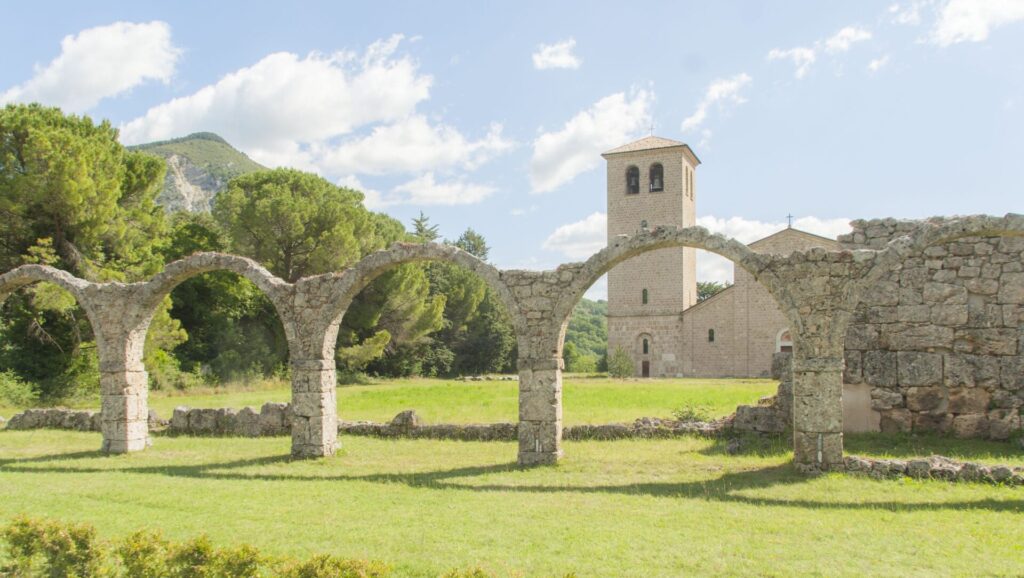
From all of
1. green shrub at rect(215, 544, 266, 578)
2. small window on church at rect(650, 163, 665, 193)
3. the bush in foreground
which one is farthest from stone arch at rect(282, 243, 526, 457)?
small window on church at rect(650, 163, 665, 193)

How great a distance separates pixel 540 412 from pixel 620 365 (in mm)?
27249

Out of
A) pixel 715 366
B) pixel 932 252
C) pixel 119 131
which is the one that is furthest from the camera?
pixel 715 366

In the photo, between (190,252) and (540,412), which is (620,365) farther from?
(540,412)

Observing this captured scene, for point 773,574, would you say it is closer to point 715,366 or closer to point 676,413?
point 676,413

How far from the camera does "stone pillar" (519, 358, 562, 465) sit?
430 inches

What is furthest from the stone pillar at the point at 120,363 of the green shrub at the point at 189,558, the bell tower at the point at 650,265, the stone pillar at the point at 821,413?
the bell tower at the point at 650,265

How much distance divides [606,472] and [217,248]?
24.6 meters

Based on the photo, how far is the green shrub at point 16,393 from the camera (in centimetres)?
1989

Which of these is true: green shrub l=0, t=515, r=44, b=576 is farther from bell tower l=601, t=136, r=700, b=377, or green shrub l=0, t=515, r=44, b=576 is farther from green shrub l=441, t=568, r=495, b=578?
bell tower l=601, t=136, r=700, b=377

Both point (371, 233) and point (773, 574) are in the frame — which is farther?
point (371, 233)

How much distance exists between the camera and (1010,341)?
11.6m

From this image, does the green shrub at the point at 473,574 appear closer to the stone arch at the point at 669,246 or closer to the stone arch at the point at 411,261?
the stone arch at the point at 669,246

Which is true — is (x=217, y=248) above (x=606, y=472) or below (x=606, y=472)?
above

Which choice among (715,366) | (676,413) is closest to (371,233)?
(715,366)
